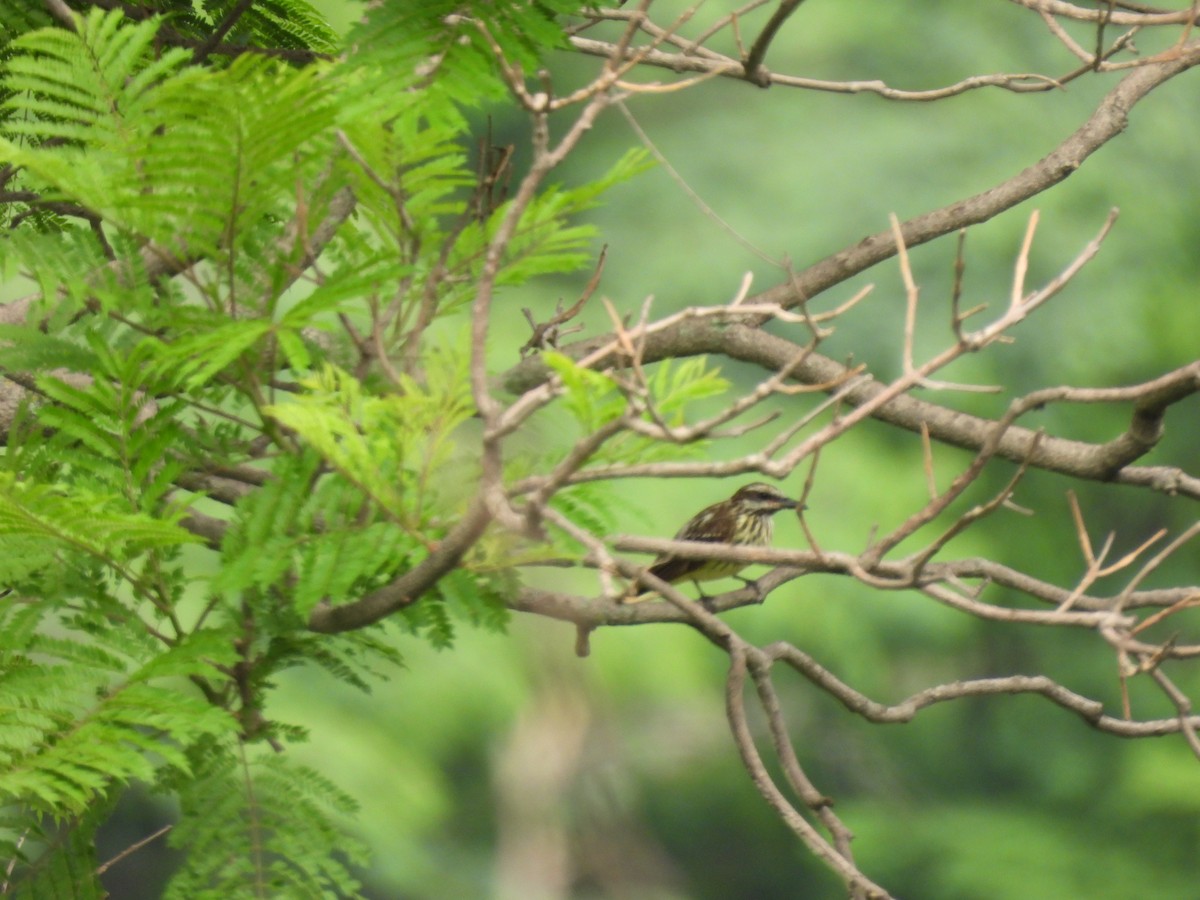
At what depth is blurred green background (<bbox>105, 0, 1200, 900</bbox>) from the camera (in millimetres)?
8969

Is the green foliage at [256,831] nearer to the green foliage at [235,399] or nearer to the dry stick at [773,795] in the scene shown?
the green foliage at [235,399]

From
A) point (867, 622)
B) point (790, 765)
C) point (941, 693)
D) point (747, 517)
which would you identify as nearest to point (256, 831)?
point (790, 765)

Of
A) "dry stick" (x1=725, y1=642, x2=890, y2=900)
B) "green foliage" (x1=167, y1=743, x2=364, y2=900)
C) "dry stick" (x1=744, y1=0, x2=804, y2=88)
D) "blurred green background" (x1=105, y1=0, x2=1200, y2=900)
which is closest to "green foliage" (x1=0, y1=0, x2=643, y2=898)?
"green foliage" (x1=167, y1=743, x2=364, y2=900)

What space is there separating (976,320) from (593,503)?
778cm

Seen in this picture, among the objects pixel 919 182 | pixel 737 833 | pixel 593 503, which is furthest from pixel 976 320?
pixel 593 503

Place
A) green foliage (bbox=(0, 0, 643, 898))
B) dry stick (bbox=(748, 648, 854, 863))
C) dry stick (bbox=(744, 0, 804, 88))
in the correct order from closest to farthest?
green foliage (bbox=(0, 0, 643, 898)), dry stick (bbox=(748, 648, 854, 863)), dry stick (bbox=(744, 0, 804, 88))

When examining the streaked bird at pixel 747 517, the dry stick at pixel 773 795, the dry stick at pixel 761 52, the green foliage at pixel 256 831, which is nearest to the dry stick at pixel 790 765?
the dry stick at pixel 773 795

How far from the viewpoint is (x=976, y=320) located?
8.77 m

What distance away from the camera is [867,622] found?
30.4ft

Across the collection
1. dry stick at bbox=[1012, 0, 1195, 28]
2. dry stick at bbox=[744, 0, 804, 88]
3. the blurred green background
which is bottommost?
the blurred green background

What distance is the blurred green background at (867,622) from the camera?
353 inches

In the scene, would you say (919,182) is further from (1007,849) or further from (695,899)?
(695,899)

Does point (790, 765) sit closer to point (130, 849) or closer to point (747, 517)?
point (130, 849)

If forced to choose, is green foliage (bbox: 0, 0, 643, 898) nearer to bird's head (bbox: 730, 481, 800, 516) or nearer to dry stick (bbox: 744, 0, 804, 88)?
dry stick (bbox: 744, 0, 804, 88)
